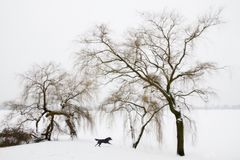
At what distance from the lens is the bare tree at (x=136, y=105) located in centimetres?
1391

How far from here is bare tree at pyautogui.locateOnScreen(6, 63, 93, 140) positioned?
16.5 meters

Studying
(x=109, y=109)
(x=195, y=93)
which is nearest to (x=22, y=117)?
(x=109, y=109)

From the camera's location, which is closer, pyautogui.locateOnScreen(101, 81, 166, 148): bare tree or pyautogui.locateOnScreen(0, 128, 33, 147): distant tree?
pyautogui.locateOnScreen(101, 81, 166, 148): bare tree

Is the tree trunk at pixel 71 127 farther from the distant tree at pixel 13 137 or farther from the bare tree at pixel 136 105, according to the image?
→ the bare tree at pixel 136 105

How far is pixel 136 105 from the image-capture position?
14438mm

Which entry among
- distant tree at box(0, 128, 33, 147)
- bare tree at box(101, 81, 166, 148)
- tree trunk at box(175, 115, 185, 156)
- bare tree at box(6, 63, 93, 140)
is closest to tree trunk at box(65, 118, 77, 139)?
bare tree at box(6, 63, 93, 140)

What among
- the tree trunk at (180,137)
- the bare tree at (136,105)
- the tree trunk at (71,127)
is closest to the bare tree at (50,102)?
the tree trunk at (71,127)

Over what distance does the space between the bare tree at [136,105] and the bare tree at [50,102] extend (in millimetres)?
2842

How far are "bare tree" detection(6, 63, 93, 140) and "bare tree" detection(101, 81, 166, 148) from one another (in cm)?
284

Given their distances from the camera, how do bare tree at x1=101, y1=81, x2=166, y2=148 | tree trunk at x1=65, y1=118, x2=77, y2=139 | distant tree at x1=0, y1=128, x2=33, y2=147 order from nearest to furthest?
bare tree at x1=101, y1=81, x2=166, y2=148
distant tree at x1=0, y1=128, x2=33, y2=147
tree trunk at x1=65, y1=118, x2=77, y2=139

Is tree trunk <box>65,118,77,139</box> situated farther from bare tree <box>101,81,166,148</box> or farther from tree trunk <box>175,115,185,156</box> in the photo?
tree trunk <box>175,115,185,156</box>

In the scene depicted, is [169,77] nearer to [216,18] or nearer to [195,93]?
[195,93]

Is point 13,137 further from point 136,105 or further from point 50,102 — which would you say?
point 136,105

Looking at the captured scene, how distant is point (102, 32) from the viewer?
13211mm
